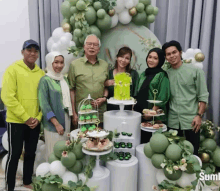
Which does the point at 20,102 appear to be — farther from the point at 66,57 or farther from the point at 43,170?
the point at 66,57

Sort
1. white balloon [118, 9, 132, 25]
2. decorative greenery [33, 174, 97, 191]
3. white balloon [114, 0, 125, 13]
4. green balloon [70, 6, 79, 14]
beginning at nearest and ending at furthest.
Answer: decorative greenery [33, 174, 97, 191] < green balloon [70, 6, 79, 14] < white balloon [114, 0, 125, 13] < white balloon [118, 9, 132, 25]

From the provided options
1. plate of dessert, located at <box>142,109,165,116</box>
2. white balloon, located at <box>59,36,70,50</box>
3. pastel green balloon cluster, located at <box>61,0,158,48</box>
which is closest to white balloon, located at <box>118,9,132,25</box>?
pastel green balloon cluster, located at <box>61,0,158,48</box>

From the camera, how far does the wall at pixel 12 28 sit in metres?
3.56

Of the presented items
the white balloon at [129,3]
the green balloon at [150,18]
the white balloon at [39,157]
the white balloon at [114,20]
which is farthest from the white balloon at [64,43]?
the white balloon at [39,157]

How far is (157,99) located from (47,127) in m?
1.10

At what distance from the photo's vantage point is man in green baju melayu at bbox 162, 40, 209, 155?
212 cm

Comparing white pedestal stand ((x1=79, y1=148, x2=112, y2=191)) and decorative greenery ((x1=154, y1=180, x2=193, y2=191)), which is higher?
white pedestal stand ((x1=79, y1=148, x2=112, y2=191))

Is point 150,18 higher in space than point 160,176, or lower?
higher

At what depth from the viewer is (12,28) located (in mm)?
3607

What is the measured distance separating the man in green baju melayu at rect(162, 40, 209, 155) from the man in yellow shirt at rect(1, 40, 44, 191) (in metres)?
1.32

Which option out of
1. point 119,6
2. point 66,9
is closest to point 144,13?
point 119,6

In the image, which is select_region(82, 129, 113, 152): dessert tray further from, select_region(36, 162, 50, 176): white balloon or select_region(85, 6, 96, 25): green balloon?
select_region(85, 6, 96, 25): green balloon

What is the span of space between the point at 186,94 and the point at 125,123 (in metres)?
0.68

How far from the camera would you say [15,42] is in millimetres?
3658
